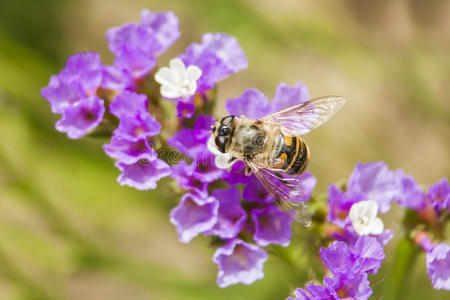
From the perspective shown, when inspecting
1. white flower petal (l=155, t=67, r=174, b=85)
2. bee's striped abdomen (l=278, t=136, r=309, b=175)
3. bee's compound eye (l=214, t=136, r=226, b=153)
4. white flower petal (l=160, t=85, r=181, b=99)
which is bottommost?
bee's striped abdomen (l=278, t=136, r=309, b=175)

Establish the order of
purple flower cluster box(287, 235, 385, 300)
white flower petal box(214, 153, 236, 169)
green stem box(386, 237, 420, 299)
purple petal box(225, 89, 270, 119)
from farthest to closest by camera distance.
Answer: green stem box(386, 237, 420, 299), purple petal box(225, 89, 270, 119), white flower petal box(214, 153, 236, 169), purple flower cluster box(287, 235, 385, 300)

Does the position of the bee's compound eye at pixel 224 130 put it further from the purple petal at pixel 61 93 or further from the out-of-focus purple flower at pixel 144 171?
the purple petal at pixel 61 93

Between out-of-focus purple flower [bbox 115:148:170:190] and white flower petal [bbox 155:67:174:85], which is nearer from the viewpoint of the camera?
out-of-focus purple flower [bbox 115:148:170:190]

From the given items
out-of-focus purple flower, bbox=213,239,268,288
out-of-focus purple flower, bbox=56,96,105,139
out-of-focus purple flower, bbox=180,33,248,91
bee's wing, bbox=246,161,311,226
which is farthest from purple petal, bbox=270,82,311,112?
out-of-focus purple flower, bbox=56,96,105,139

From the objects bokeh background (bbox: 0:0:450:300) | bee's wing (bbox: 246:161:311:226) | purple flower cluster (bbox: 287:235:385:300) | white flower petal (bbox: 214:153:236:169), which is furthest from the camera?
bokeh background (bbox: 0:0:450:300)

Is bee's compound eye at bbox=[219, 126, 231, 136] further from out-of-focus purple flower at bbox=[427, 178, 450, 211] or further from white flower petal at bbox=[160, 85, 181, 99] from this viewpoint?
out-of-focus purple flower at bbox=[427, 178, 450, 211]

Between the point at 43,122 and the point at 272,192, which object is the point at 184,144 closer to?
the point at 272,192

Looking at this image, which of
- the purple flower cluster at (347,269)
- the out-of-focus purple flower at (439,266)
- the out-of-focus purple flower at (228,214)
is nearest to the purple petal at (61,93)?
the out-of-focus purple flower at (228,214)

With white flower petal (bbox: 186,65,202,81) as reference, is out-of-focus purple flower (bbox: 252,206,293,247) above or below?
below
